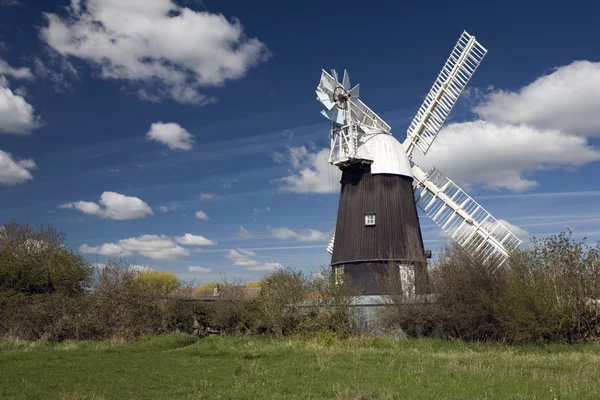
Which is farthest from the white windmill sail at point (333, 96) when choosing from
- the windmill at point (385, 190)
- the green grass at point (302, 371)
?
the green grass at point (302, 371)

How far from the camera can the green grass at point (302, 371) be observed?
35.8 feet

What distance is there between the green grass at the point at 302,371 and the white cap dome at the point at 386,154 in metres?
9.02

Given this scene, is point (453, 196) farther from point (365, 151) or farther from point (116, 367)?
point (116, 367)

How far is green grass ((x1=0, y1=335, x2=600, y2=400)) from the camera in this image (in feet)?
35.8

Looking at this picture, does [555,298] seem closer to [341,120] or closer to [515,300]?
[515,300]

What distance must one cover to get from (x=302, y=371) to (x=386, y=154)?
50.0ft

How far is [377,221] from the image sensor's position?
25766 mm

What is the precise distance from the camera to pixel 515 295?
19.6 metres

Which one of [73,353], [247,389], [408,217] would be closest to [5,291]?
[73,353]

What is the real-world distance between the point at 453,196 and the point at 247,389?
775 inches

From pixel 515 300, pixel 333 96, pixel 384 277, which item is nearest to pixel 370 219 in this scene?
pixel 384 277

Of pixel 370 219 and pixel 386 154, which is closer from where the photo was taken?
pixel 370 219

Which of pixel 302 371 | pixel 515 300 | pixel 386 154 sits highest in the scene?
pixel 386 154

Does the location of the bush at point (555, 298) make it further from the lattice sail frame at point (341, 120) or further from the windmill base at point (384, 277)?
the lattice sail frame at point (341, 120)
